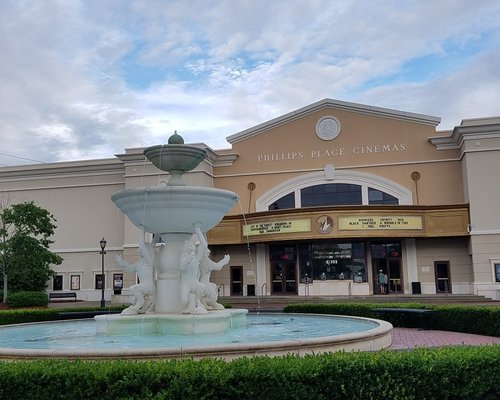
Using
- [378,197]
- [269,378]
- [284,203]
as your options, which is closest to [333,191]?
[378,197]

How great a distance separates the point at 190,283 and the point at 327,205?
888 inches

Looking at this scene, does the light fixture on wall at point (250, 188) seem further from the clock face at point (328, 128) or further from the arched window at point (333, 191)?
the clock face at point (328, 128)

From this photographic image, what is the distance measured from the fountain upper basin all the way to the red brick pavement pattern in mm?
5203

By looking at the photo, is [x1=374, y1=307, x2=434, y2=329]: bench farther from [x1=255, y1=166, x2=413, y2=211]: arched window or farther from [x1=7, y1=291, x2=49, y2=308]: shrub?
[x1=7, y1=291, x2=49, y2=308]: shrub

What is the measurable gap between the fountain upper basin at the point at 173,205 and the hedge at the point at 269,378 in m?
5.96

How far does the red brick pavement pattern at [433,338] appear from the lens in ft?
41.1

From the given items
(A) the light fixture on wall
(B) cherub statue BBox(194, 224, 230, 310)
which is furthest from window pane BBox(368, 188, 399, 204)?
(B) cherub statue BBox(194, 224, 230, 310)

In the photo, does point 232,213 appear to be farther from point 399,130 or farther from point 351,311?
point 351,311

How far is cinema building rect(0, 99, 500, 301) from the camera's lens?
30859mm

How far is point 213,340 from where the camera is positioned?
34.0 ft

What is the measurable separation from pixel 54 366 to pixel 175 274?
6489mm

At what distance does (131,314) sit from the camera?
40.4ft

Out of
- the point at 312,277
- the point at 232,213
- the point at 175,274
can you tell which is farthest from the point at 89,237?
the point at 175,274

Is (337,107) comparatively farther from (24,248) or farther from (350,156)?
(24,248)
